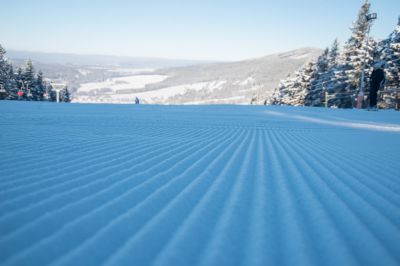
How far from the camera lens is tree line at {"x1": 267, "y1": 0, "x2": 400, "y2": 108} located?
2811 cm

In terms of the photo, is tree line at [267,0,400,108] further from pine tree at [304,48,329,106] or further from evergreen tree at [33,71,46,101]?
evergreen tree at [33,71,46,101]

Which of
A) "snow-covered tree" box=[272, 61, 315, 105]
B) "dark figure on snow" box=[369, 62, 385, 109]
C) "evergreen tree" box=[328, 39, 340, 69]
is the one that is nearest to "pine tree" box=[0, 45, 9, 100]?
"snow-covered tree" box=[272, 61, 315, 105]

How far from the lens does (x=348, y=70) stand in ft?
104

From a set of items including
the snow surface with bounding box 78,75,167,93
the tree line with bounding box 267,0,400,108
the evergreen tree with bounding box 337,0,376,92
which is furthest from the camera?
the snow surface with bounding box 78,75,167,93

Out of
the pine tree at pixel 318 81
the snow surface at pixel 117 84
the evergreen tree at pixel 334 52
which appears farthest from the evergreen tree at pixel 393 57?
the snow surface at pixel 117 84

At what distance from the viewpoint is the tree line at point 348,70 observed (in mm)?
28109

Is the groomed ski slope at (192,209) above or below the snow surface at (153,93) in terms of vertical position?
below

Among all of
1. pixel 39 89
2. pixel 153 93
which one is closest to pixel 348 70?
pixel 39 89

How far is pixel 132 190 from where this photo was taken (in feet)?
7.28

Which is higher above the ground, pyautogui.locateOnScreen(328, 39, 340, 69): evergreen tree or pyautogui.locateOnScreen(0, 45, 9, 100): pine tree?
pyautogui.locateOnScreen(328, 39, 340, 69): evergreen tree

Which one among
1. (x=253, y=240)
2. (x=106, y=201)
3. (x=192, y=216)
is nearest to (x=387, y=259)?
(x=253, y=240)

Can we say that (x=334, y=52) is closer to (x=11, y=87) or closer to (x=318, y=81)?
(x=318, y=81)

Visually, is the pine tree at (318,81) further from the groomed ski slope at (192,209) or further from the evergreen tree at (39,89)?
the groomed ski slope at (192,209)

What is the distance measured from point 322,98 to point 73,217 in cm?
3728
